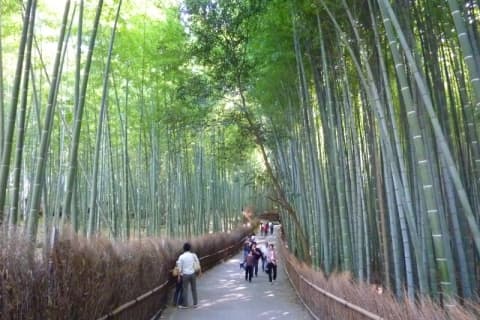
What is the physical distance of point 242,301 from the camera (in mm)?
7496

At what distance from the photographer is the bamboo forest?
3.27m

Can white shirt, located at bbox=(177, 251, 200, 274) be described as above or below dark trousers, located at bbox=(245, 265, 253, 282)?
above

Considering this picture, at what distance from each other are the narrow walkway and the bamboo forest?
483 mm

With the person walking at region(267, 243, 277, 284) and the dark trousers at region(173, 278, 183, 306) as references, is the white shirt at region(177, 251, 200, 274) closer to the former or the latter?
the dark trousers at region(173, 278, 183, 306)

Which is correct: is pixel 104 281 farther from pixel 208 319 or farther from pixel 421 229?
pixel 421 229

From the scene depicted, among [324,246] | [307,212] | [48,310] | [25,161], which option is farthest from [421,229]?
[25,161]

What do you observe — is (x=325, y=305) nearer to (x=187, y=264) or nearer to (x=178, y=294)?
(x=187, y=264)

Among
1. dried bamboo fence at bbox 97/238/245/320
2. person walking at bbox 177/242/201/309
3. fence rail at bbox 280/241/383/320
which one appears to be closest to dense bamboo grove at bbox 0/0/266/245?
dried bamboo fence at bbox 97/238/245/320

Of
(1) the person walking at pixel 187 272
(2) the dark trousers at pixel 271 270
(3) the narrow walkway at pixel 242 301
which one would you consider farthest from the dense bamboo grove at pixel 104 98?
(2) the dark trousers at pixel 271 270

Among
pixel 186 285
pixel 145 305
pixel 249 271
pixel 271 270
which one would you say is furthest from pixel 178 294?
pixel 271 270

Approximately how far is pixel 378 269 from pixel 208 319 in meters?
2.53

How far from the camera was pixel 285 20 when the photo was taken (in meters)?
6.16

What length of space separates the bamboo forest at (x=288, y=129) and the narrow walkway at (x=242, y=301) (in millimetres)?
483

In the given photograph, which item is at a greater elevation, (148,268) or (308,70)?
(308,70)
